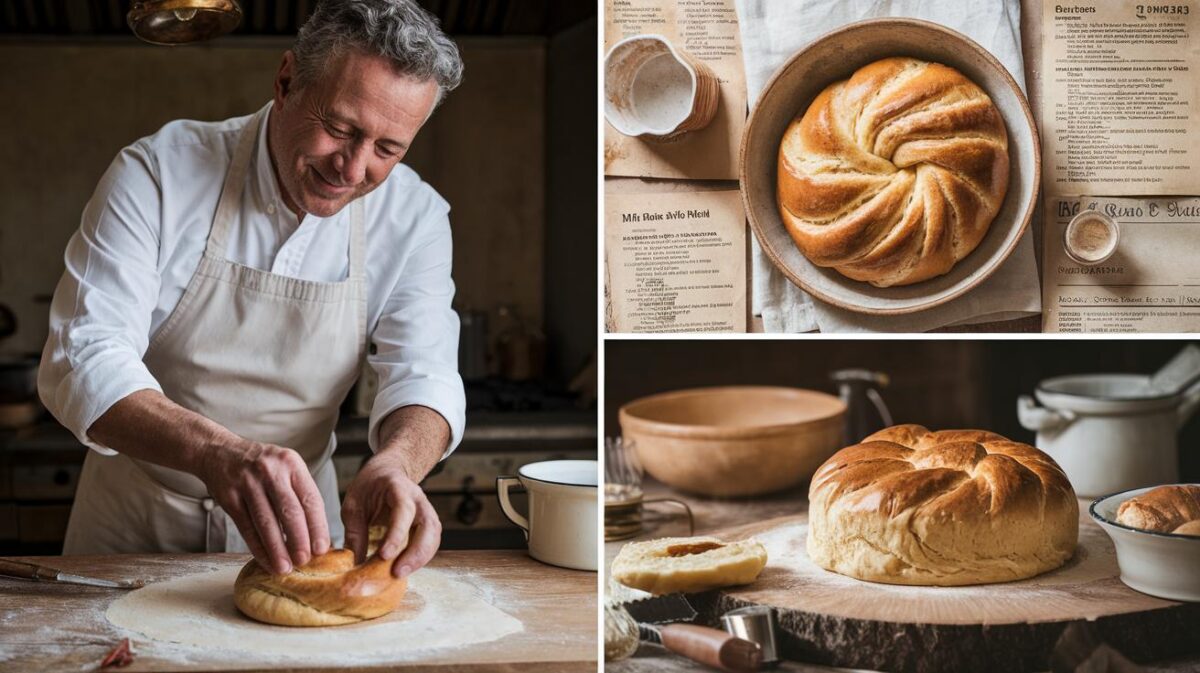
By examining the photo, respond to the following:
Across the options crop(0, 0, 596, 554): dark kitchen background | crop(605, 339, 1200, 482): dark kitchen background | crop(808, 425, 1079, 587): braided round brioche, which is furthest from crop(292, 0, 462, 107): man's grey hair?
crop(0, 0, 596, 554): dark kitchen background

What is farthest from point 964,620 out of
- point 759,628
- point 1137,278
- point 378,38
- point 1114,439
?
point 378,38

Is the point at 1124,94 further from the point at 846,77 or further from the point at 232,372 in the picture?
the point at 232,372

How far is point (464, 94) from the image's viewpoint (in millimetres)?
3881

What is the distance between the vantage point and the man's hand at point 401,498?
1415 millimetres

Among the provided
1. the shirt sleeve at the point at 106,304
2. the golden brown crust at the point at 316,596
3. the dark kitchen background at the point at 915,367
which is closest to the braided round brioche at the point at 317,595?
the golden brown crust at the point at 316,596

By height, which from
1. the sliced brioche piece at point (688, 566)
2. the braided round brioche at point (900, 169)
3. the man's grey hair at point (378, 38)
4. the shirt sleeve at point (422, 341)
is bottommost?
the sliced brioche piece at point (688, 566)

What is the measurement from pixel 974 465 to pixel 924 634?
25cm

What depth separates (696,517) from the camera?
170 centimetres

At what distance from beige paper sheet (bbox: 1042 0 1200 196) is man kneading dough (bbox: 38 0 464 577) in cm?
90

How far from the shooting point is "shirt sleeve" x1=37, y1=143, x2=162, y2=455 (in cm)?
147

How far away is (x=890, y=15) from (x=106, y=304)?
3.90 ft

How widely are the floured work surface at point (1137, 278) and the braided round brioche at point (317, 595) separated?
3.01 feet

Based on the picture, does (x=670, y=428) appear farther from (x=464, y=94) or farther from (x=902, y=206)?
(x=464, y=94)

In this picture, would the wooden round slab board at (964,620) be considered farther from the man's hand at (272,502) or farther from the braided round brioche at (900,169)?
the man's hand at (272,502)
